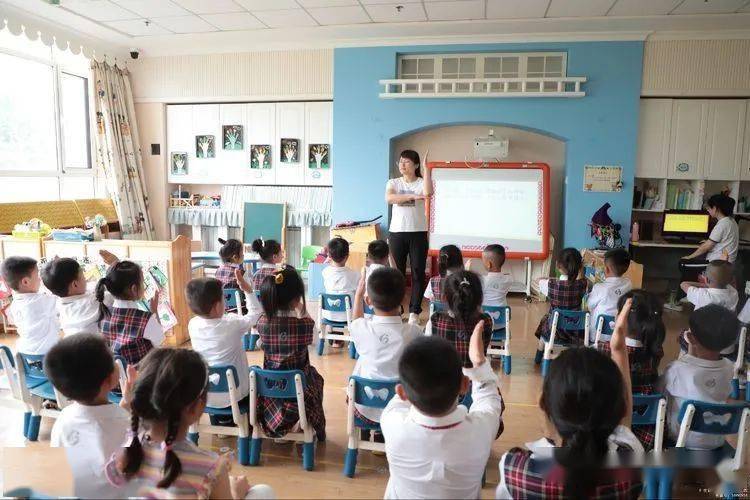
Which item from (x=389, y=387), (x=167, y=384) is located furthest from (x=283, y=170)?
(x=167, y=384)

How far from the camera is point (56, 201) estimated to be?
5.92 meters

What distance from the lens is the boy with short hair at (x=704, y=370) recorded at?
6.81ft

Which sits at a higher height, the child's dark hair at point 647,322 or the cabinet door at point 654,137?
the cabinet door at point 654,137

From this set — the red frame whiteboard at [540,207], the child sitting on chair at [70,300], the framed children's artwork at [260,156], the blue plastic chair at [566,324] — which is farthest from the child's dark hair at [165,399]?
the framed children's artwork at [260,156]

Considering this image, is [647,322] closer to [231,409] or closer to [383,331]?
[383,331]

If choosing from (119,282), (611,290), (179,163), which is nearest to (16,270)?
(119,282)

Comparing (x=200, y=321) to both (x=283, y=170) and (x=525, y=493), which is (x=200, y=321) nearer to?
(x=525, y=493)

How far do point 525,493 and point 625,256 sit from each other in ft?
8.64

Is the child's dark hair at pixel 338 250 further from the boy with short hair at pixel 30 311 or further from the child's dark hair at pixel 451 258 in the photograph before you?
the boy with short hair at pixel 30 311

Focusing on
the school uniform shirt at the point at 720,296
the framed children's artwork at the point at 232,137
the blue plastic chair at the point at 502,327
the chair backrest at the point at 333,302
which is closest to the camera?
the school uniform shirt at the point at 720,296

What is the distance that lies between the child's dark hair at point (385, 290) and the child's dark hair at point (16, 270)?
6.46ft

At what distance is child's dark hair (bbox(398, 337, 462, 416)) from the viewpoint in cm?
129

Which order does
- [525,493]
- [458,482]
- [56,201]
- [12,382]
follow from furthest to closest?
1. [56,201]
2. [12,382]
3. [458,482]
4. [525,493]

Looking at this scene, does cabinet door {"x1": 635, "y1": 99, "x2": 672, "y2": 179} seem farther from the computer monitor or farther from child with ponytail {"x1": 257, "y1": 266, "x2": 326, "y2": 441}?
child with ponytail {"x1": 257, "y1": 266, "x2": 326, "y2": 441}
